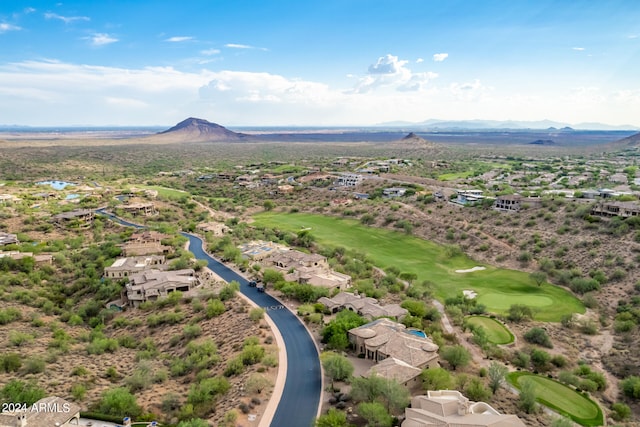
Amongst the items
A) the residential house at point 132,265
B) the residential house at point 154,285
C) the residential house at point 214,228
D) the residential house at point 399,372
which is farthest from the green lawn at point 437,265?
the residential house at point 154,285

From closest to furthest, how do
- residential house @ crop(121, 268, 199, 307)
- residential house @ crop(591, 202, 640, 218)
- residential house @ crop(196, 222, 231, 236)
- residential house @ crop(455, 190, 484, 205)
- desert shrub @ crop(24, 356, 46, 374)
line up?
1. desert shrub @ crop(24, 356, 46, 374)
2. residential house @ crop(121, 268, 199, 307)
3. residential house @ crop(591, 202, 640, 218)
4. residential house @ crop(196, 222, 231, 236)
5. residential house @ crop(455, 190, 484, 205)

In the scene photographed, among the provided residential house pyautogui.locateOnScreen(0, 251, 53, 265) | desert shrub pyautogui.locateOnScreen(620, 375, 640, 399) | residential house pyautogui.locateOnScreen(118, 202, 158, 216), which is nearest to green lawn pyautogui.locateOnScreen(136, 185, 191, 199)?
residential house pyautogui.locateOnScreen(118, 202, 158, 216)

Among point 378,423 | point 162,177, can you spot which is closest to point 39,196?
point 162,177

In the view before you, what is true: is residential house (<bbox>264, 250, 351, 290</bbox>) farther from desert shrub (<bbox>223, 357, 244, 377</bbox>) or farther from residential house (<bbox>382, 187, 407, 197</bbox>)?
Result: residential house (<bbox>382, 187, 407, 197</bbox>)

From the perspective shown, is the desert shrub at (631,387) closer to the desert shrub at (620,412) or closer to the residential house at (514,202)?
the desert shrub at (620,412)

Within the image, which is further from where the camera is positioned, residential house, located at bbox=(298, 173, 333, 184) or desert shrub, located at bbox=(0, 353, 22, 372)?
residential house, located at bbox=(298, 173, 333, 184)

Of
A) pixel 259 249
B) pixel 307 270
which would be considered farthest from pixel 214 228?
pixel 307 270
